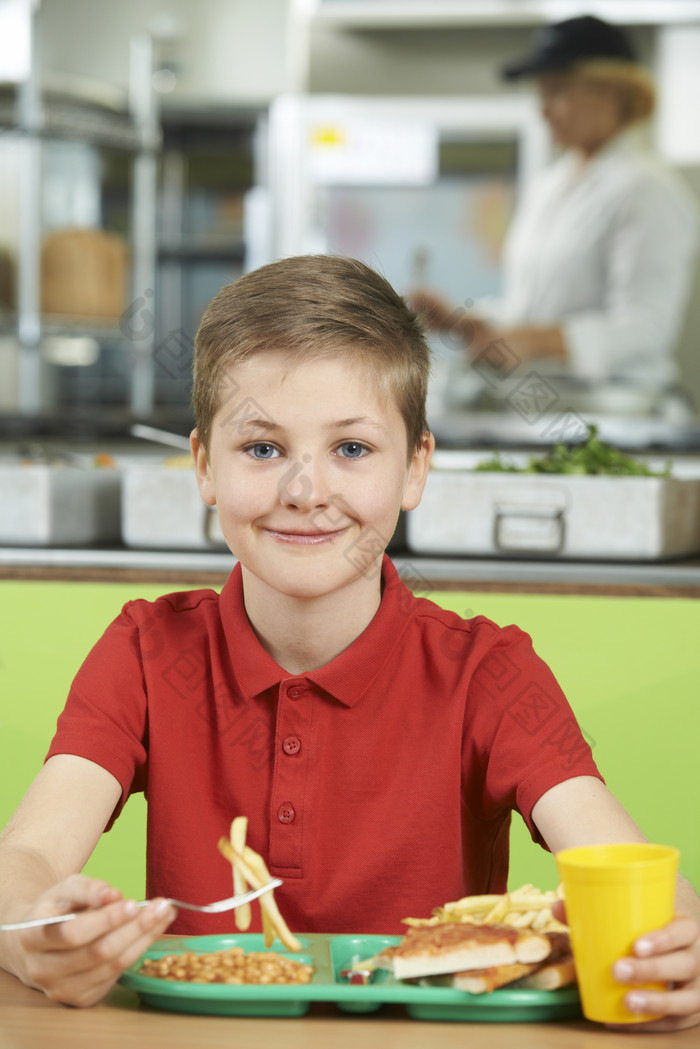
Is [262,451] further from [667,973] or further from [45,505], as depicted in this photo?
[45,505]

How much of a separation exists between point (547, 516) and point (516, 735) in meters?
0.59

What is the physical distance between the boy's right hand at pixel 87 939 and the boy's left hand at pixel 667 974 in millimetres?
208

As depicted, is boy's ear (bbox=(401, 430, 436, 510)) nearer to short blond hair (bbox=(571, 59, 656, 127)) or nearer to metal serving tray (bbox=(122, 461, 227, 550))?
metal serving tray (bbox=(122, 461, 227, 550))

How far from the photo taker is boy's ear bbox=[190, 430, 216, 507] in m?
0.94

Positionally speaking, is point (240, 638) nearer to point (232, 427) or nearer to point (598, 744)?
point (232, 427)

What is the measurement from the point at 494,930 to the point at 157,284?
3.78 meters

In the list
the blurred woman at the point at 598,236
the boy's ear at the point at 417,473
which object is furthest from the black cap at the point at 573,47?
the boy's ear at the point at 417,473

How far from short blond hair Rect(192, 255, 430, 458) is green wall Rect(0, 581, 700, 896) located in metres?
0.50

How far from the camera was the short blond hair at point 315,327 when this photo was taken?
86 cm

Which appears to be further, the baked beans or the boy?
the boy

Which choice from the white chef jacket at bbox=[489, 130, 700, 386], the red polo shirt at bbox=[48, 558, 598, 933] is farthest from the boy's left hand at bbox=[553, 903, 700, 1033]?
the white chef jacket at bbox=[489, 130, 700, 386]

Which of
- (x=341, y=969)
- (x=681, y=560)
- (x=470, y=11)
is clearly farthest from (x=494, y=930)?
(x=470, y=11)

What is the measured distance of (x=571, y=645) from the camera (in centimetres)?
139

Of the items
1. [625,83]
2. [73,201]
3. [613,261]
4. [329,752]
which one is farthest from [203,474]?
[625,83]
